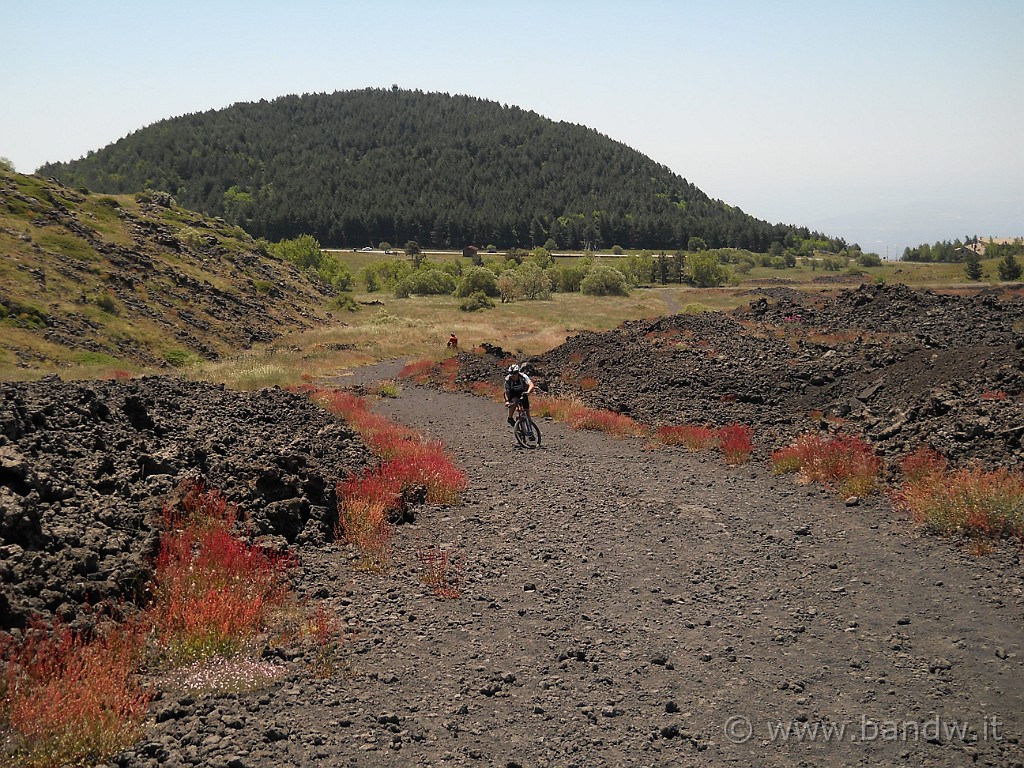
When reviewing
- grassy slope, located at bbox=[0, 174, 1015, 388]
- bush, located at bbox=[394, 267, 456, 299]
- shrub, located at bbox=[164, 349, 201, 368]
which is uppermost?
bush, located at bbox=[394, 267, 456, 299]

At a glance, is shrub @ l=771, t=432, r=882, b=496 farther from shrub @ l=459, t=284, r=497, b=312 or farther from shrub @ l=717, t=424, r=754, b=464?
shrub @ l=459, t=284, r=497, b=312

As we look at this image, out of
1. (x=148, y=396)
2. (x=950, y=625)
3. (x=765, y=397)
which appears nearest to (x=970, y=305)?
(x=765, y=397)

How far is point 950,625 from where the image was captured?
281 inches

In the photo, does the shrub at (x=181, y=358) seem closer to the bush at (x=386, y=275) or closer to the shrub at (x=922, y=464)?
the shrub at (x=922, y=464)

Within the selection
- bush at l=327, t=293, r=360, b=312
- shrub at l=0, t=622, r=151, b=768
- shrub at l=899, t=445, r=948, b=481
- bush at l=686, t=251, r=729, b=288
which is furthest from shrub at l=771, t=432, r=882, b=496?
bush at l=686, t=251, r=729, b=288

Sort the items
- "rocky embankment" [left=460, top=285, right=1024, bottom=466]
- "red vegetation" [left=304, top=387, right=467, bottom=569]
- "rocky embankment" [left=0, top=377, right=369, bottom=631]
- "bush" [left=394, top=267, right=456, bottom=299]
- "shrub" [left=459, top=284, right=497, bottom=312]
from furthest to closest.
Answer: "bush" [left=394, top=267, right=456, bottom=299] < "shrub" [left=459, top=284, right=497, bottom=312] < "rocky embankment" [left=460, top=285, right=1024, bottom=466] < "red vegetation" [left=304, top=387, right=467, bottom=569] < "rocky embankment" [left=0, top=377, right=369, bottom=631]

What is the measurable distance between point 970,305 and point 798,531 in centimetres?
3908

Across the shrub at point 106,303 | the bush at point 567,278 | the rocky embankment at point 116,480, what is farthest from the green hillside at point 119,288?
the bush at point 567,278

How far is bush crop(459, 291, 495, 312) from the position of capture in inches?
3071

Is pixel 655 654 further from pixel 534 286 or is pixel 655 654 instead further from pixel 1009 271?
pixel 1009 271

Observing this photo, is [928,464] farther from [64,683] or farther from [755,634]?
[64,683]

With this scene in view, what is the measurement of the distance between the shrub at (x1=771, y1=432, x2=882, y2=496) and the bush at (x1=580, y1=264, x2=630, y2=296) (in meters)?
81.4

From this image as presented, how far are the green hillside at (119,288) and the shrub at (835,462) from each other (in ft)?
98.1

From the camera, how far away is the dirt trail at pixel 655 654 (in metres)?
5.18
